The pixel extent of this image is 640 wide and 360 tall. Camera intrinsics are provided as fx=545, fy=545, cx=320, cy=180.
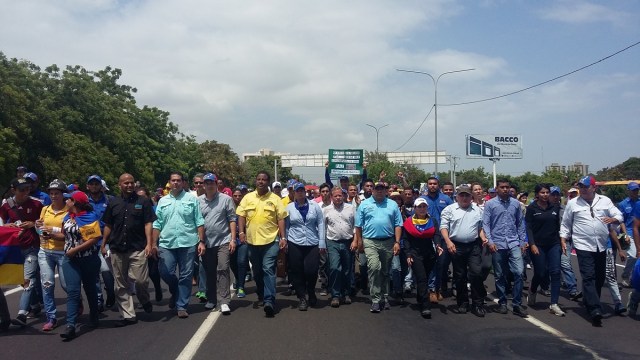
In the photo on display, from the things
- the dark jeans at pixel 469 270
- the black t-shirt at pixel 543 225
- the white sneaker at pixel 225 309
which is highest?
the black t-shirt at pixel 543 225

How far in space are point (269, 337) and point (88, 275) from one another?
2.47 metres

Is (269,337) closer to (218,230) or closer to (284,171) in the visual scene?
(218,230)

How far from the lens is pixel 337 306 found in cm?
830

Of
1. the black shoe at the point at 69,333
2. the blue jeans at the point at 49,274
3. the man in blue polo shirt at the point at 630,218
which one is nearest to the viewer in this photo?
the black shoe at the point at 69,333

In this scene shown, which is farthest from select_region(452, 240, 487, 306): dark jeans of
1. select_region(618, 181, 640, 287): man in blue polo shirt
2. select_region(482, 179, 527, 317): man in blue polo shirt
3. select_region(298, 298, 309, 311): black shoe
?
select_region(618, 181, 640, 287): man in blue polo shirt

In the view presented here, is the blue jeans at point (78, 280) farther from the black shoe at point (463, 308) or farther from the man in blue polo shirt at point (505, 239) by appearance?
the man in blue polo shirt at point (505, 239)

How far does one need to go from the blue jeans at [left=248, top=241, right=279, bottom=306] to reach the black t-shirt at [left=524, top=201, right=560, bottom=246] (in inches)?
152

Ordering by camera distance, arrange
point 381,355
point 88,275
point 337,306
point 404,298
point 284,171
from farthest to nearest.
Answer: point 284,171
point 404,298
point 337,306
point 88,275
point 381,355

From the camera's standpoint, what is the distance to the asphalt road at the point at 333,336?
19.3 feet

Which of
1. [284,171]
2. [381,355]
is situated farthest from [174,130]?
[381,355]

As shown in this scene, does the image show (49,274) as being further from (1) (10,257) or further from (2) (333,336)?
(2) (333,336)

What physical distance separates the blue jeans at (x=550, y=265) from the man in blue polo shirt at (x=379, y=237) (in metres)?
2.10

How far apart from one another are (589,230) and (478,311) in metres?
1.94

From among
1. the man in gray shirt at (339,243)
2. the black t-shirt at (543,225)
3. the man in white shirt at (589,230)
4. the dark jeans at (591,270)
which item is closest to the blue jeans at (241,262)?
the man in gray shirt at (339,243)
